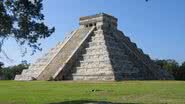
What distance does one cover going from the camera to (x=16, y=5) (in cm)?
2042

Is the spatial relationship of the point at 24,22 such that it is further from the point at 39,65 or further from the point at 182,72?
the point at 182,72

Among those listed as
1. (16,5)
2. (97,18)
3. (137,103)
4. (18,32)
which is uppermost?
(97,18)

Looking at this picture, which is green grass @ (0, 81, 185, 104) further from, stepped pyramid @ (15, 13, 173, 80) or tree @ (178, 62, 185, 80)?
tree @ (178, 62, 185, 80)

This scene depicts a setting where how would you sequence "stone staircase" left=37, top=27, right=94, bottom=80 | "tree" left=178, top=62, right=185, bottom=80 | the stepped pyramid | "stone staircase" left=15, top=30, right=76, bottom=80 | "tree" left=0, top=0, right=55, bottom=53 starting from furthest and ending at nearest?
"tree" left=178, top=62, right=185, bottom=80
"stone staircase" left=15, top=30, right=76, bottom=80
"stone staircase" left=37, top=27, right=94, bottom=80
the stepped pyramid
"tree" left=0, top=0, right=55, bottom=53

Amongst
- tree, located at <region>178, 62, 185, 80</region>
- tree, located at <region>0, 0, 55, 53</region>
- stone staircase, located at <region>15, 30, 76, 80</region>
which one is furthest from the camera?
tree, located at <region>178, 62, 185, 80</region>

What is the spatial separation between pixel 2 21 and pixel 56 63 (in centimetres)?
3428

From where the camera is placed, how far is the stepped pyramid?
50312 mm

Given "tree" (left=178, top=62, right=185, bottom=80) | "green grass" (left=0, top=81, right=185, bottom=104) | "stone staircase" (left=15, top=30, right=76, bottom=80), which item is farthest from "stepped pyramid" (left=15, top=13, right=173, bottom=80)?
"tree" (left=178, top=62, right=185, bottom=80)

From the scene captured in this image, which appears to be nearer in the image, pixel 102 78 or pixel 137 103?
pixel 137 103

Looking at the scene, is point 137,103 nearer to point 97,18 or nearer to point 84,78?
point 84,78

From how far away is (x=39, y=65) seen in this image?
187ft

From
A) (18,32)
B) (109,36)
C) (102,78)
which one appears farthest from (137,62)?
(18,32)

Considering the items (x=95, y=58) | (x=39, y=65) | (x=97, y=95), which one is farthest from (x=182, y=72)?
(x=97, y=95)

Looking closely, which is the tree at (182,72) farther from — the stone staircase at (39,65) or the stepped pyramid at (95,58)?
the stone staircase at (39,65)
